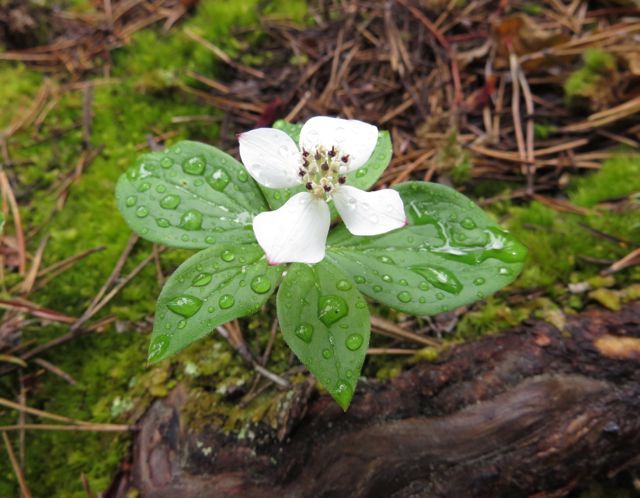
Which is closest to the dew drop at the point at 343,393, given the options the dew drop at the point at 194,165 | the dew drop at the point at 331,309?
the dew drop at the point at 331,309

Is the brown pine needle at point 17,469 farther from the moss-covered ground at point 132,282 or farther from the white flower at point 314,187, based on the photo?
the white flower at point 314,187

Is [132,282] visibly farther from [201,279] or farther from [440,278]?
[440,278]

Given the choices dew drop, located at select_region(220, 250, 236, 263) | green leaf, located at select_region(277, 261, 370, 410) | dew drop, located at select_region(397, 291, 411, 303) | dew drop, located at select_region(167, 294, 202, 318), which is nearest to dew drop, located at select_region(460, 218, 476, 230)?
dew drop, located at select_region(397, 291, 411, 303)

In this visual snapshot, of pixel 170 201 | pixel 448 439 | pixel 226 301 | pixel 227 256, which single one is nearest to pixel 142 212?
pixel 170 201

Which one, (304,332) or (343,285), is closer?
(304,332)

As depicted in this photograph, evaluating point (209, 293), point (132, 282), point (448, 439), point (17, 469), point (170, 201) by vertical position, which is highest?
Answer: point (170, 201)

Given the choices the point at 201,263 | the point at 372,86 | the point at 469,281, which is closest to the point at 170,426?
the point at 201,263
